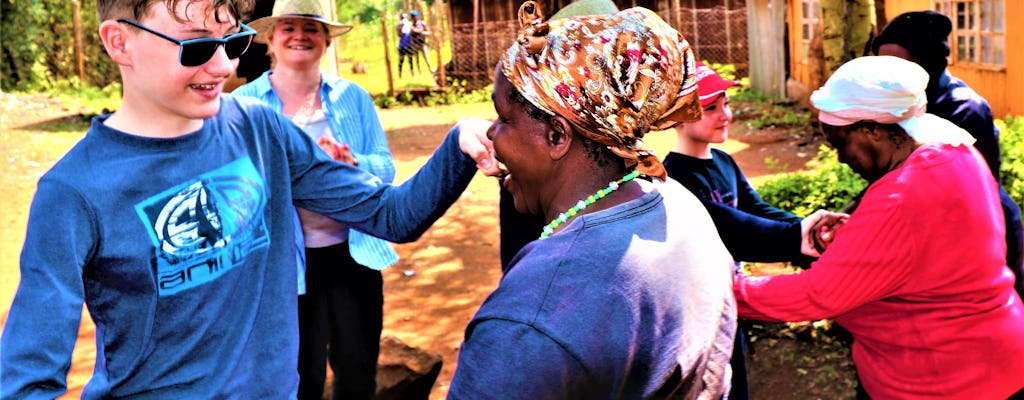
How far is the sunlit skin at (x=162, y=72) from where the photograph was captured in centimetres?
224

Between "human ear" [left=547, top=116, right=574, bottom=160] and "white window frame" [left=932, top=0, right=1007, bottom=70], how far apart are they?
31.3ft

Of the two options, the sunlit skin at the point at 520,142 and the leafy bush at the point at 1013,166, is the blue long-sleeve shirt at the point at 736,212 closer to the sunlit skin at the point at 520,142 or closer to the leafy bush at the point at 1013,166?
the sunlit skin at the point at 520,142

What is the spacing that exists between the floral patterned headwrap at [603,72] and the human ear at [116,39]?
3.34 feet

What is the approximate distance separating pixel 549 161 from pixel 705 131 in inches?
69.3

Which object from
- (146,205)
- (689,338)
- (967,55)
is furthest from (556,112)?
(967,55)

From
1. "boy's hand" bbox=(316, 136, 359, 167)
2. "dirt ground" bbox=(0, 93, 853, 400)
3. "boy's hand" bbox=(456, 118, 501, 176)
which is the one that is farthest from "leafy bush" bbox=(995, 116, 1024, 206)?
"boy's hand" bbox=(456, 118, 501, 176)

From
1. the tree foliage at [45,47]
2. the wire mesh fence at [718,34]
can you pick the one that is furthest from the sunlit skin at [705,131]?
the tree foliage at [45,47]

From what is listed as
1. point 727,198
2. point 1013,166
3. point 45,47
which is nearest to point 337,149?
point 727,198

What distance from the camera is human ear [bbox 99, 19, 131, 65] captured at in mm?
2230

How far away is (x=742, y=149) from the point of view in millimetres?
12773

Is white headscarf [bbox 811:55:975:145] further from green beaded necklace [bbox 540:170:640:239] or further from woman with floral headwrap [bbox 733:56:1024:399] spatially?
green beaded necklace [bbox 540:170:640:239]

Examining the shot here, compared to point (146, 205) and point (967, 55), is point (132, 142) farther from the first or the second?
point (967, 55)

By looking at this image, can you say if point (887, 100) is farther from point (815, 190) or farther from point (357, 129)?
point (815, 190)

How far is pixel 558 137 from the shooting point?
1.76 meters
